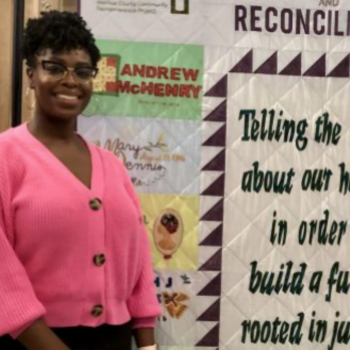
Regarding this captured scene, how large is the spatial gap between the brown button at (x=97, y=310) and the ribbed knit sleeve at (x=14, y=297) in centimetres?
9

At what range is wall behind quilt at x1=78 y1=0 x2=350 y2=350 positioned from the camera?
4.58 ft

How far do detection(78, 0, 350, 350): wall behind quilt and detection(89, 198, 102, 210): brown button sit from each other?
41cm

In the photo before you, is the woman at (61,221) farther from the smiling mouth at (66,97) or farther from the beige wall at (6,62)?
the beige wall at (6,62)

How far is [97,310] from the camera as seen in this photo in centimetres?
100

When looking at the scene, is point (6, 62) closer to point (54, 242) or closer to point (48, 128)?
point (48, 128)

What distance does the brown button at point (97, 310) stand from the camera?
3.27 ft

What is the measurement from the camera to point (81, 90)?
104cm

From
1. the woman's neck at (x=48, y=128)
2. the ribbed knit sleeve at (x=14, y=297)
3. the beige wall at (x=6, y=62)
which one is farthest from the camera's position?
the beige wall at (x=6, y=62)

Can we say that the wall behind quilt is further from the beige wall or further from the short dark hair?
the short dark hair

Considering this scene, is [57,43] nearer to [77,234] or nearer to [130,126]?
[77,234]

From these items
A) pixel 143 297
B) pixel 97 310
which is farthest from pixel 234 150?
pixel 97 310

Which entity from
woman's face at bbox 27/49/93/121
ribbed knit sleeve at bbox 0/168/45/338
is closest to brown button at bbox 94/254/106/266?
ribbed knit sleeve at bbox 0/168/45/338

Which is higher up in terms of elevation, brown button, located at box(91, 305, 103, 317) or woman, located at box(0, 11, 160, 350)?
woman, located at box(0, 11, 160, 350)

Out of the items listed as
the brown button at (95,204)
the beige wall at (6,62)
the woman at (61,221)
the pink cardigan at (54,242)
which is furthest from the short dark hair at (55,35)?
the beige wall at (6,62)
